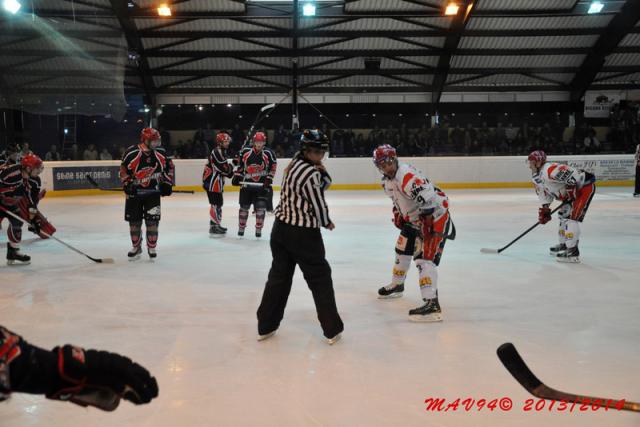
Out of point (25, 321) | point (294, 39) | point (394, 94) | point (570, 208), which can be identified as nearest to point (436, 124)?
point (394, 94)

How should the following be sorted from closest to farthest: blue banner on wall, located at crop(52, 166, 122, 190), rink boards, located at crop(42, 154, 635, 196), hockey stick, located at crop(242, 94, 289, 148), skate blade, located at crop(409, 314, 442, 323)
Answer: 1. skate blade, located at crop(409, 314, 442, 323)
2. hockey stick, located at crop(242, 94, 289, 148)
3. blue banner on wall, located at crop(52, 166, 122, 190)
4. rink boards, located at crop(42, 154, 635, 196)

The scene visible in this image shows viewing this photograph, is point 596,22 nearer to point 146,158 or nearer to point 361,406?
point 146,158

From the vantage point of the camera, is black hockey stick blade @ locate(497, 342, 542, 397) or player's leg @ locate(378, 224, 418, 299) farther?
player's leg @ locate(378, 224, 418, 299)

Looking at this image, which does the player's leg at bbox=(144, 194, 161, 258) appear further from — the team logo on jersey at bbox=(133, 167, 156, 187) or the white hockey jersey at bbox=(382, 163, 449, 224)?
the white hockey jersey at bbox=(382, 163, 449, 224)

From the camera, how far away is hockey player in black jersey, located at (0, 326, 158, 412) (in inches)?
59.1

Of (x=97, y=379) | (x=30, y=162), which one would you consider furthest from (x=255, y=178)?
(x=97, y=379)

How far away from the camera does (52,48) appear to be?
43.5 feet

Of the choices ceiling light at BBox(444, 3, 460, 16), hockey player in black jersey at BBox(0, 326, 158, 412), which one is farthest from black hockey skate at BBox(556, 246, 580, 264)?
ceiling light at BBox(444, 3, 460, 16)

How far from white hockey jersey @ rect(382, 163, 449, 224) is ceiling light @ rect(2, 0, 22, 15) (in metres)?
10.7

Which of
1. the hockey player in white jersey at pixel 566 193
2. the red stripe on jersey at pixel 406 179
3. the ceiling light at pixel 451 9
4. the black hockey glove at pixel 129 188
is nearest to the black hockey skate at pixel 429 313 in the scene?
the red stripe on jersey at pixel 406 179

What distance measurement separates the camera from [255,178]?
873cm

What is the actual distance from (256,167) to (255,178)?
0.53ft

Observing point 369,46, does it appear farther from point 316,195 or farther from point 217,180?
point 316,195

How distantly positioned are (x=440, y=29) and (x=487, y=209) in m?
Result: 8.81
